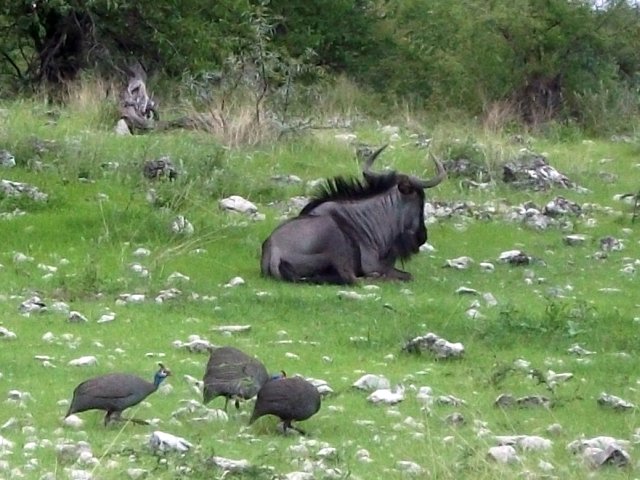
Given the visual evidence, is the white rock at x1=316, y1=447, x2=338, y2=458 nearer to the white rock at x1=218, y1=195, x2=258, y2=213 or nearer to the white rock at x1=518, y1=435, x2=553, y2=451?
the white rock at x1=518, y1=435, x2=553, y2=451

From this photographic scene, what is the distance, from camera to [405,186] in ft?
49.0

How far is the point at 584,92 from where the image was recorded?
97.1 ft

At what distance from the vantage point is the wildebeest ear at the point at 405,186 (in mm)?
14914

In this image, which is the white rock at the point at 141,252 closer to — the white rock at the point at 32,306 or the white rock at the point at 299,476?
the white rock at the point at 32,306

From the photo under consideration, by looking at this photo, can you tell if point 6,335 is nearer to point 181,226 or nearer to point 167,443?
point 167,443

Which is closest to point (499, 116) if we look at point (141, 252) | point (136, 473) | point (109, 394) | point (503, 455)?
point (141, 252)

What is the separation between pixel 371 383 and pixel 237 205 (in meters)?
7.12

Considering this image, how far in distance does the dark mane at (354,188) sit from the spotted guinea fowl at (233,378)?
639cm

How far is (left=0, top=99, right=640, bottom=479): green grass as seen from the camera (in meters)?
7.68

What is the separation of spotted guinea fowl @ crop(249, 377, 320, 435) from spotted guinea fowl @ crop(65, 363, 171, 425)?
64cm

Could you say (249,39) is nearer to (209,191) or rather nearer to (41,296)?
(209,191)

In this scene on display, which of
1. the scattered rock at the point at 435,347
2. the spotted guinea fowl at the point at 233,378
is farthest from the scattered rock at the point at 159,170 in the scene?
the spotted guinea fowl at the point at 233,378

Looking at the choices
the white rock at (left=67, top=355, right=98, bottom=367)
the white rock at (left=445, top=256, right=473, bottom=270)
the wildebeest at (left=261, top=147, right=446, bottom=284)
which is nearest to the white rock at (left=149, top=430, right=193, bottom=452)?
the white rock at (left=67, top=355, right=98, bottom=367)

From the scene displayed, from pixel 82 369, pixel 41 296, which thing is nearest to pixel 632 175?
pixel 41 296
